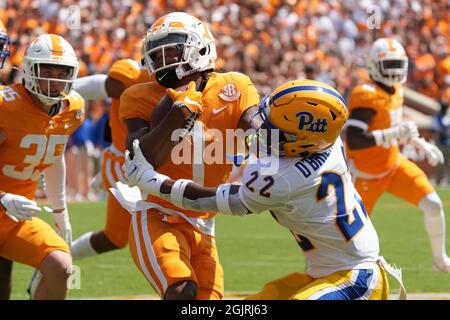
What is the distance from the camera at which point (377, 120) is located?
8734 mm

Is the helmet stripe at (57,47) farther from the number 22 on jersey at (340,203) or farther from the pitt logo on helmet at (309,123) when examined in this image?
the number 22 on jersey at (340,203)

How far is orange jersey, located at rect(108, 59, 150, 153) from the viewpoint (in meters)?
6.95

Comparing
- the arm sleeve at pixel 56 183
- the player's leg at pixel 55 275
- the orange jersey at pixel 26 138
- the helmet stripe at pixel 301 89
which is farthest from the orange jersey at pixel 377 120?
the helmet stripe at pixel 301 89

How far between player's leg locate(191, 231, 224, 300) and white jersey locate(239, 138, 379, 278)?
762mm

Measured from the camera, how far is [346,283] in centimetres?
445

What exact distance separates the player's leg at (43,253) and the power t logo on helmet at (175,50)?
3.97ft

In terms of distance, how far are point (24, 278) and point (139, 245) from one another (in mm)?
3546

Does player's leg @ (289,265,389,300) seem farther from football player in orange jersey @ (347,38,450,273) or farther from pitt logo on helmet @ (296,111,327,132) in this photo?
football player in orange jersey @ (347,38,450,273)

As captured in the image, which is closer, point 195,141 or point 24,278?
point 195,141

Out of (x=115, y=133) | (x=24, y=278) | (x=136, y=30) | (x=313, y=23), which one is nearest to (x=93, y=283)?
(x=24, y=278)

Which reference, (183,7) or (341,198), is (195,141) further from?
(183,7)

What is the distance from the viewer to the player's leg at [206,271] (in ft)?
16.9

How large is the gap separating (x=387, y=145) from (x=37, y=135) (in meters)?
3.60

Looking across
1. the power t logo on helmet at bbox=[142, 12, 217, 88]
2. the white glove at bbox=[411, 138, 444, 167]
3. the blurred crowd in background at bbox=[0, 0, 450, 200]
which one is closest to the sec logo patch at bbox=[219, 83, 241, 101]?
the power t logo on helmet at bbox=[142, 12, 217, 88]
